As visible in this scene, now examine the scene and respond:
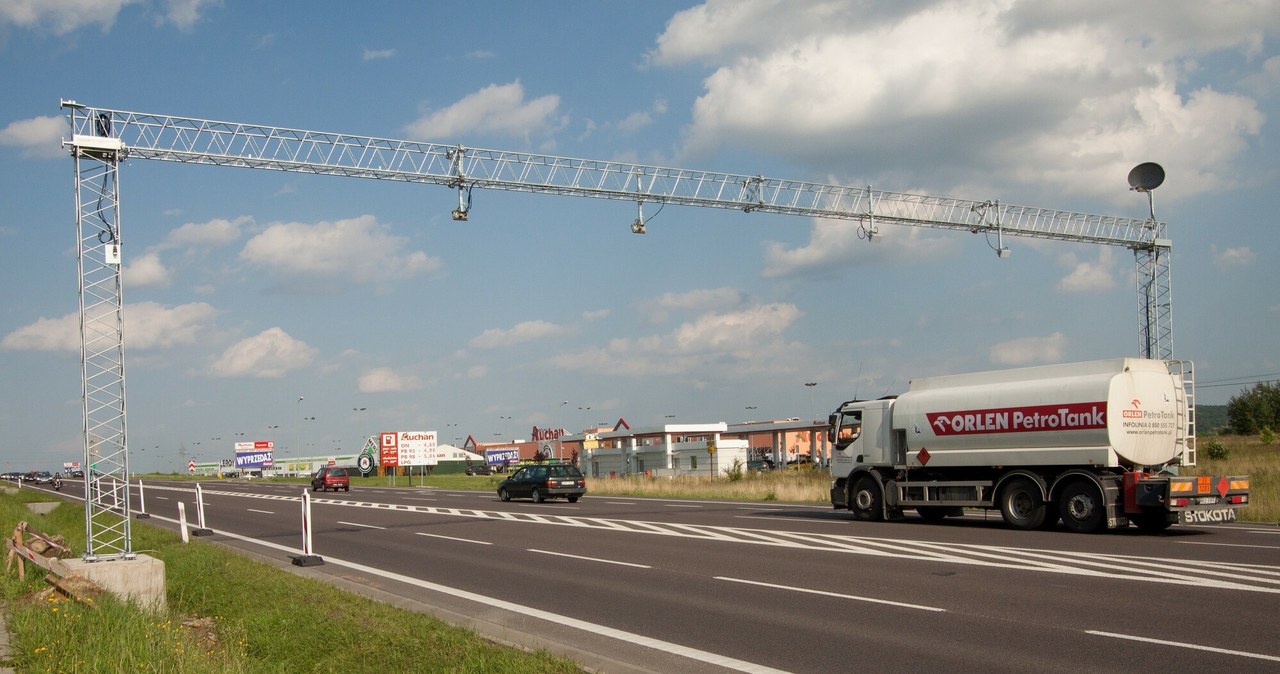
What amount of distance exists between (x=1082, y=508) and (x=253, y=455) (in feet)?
374

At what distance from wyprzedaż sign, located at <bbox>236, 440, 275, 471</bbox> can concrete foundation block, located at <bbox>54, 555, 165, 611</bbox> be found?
113 m

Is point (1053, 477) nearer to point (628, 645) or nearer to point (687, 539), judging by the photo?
point (687, 539)

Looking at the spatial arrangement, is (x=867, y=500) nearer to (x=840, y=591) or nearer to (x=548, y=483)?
(x=840, y=591)

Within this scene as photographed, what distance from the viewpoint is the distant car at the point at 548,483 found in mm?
38250

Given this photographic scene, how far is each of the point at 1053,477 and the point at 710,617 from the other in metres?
12.1

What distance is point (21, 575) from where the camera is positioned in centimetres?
1317

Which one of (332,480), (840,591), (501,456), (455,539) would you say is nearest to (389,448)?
(332,480)

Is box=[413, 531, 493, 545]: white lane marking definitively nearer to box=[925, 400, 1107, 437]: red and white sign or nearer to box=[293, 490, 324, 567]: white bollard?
box=[293, 490, 324, 567]: white bollard

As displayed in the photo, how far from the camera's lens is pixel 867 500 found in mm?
24453

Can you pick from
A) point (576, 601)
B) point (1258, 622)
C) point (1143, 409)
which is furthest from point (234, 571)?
point (1143, 409)

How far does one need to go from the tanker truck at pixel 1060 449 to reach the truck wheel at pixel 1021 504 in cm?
2

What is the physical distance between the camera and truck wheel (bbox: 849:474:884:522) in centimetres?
2419

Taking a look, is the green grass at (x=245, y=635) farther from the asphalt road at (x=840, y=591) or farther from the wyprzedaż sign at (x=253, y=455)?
the wyprzedaż sign at (x=253, y=455)

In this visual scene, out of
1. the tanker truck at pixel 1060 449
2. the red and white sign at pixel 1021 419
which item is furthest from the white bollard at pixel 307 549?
the red and white sign at pixel 1021 419
